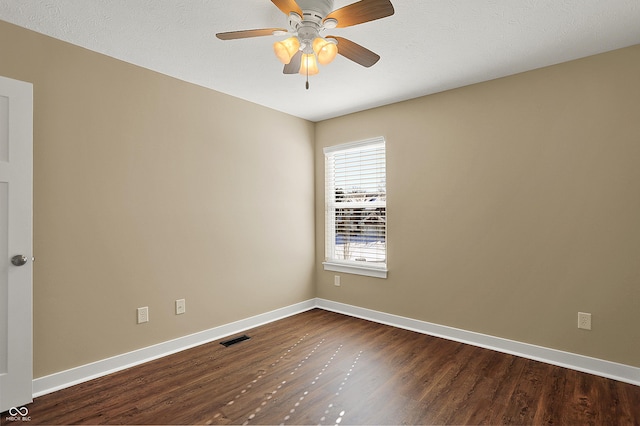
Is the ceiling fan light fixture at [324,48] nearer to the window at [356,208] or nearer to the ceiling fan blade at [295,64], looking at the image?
the ceiling fan blade at [295,64]

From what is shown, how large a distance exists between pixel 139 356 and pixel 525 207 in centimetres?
358

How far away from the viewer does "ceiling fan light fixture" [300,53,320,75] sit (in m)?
2.19

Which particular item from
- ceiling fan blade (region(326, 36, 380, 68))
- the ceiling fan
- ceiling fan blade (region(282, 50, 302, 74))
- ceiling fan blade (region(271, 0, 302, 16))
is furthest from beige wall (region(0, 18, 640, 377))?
ceiling fan blade (region(271, 0, 302, 16))

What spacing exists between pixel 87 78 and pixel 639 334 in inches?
181

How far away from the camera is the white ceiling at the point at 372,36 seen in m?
2.10

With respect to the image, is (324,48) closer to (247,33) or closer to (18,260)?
(247,33)

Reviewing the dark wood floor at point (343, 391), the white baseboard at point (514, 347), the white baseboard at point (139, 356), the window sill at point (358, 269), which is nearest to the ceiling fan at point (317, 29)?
the dark wood floor at point (343, 391)

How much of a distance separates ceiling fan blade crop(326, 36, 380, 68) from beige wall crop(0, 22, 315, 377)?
1801mm

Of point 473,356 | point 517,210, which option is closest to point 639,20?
point 517,210

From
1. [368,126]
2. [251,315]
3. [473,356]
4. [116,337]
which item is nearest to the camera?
[116,337]

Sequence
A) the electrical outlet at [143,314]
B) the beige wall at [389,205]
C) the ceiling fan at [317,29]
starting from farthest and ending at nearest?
the electrical outlet at [143,314]
the beige wall at [389,205]
the ceiling fan at [317,29]

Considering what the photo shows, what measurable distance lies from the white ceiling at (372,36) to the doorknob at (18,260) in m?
1.55

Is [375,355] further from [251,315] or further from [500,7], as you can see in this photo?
[500,7]

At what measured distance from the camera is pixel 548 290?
114 inches
